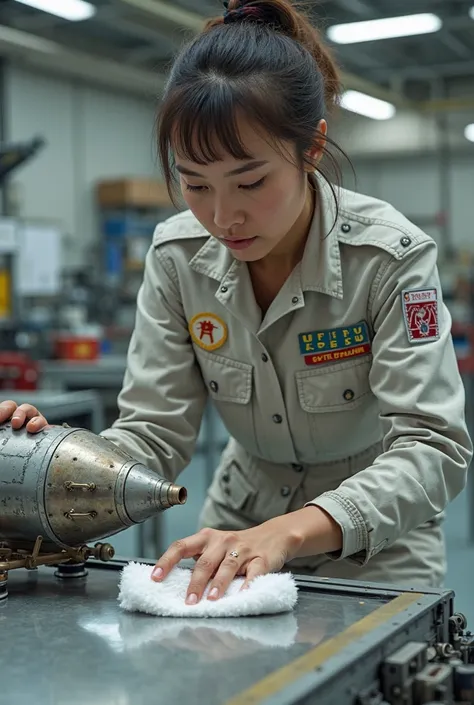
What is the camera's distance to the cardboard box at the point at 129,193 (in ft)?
27.3

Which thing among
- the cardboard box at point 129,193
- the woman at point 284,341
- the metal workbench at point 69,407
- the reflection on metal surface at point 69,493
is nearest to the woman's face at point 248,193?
the woman at point 284,341

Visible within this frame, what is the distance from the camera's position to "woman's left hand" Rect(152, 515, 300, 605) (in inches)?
37.7

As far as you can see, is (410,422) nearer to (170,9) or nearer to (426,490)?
(426,490)

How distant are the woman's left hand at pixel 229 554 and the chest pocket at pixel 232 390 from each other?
320 millimetres

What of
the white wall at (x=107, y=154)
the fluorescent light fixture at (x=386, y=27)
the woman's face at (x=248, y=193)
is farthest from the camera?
the white wall at (x=107, y=154)

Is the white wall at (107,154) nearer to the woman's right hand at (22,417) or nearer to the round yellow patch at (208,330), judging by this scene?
the round yellow patch at (208,330)

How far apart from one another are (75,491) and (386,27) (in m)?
6.04

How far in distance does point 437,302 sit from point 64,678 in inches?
27.5

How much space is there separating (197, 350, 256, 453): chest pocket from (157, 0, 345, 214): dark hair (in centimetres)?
28

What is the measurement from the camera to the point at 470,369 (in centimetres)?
390

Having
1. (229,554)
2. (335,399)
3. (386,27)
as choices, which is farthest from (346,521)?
(386,27)

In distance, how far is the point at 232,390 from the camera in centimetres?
135

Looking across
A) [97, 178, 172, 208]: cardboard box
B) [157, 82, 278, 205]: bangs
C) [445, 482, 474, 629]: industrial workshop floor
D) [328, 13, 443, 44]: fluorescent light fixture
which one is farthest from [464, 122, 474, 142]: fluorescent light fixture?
[157, 82, 278, 205]: bangs

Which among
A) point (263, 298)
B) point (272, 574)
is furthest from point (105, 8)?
point (272, 574)
